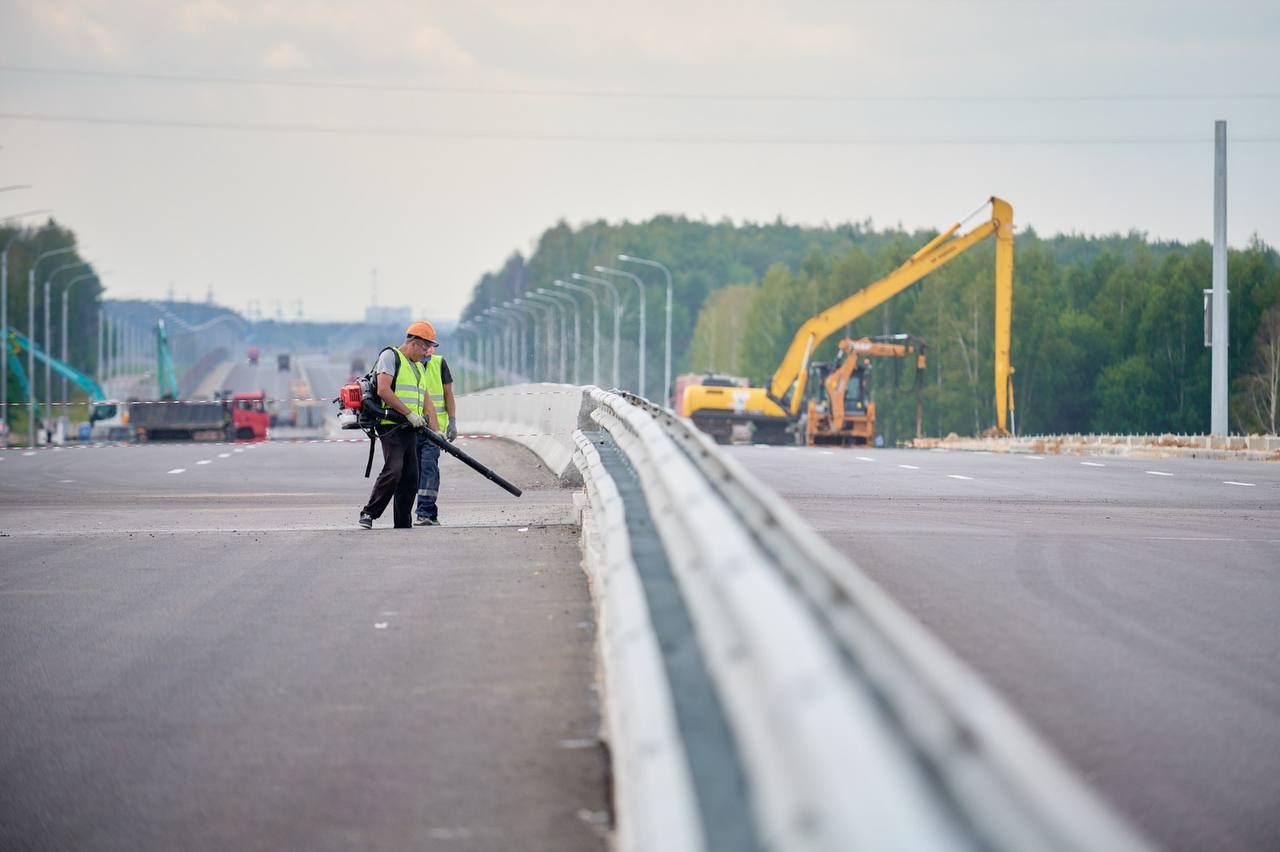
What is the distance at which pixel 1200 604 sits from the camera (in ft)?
36.6

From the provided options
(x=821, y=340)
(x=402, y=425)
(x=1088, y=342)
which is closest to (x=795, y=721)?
(x=402, y=425)

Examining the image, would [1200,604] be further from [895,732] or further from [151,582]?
[895,732]

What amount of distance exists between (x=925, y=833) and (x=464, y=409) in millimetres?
45375

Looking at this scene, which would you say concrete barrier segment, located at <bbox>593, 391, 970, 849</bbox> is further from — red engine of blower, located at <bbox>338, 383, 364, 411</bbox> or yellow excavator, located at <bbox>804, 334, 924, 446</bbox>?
yellow excavator, located at <bbox>804, 334, 924, 446</bbox>

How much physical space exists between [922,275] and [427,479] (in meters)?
40.5

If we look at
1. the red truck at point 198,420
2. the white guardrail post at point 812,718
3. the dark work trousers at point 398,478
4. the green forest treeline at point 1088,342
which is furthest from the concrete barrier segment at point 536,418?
the green forest treeline at point 1088,342

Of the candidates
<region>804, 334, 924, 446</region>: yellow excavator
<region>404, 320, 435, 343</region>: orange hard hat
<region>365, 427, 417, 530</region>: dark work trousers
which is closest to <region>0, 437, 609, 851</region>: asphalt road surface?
<region>365, 427, 417, 530</region>: dark work trousers

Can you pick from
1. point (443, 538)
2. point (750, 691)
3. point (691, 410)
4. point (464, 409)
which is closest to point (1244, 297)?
point (691, 410)

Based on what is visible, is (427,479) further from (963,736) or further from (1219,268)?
(1219,268)

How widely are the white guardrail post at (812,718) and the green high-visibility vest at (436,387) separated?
34.5 feet

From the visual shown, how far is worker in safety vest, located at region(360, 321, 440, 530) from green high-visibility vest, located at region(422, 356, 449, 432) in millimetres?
118

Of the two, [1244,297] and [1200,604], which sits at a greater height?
[1244,297]

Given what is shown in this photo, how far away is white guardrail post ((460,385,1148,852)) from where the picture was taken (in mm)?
2893

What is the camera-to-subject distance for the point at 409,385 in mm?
17062
